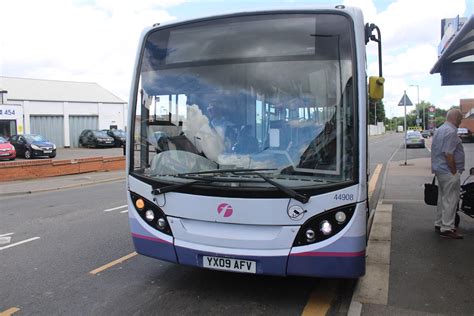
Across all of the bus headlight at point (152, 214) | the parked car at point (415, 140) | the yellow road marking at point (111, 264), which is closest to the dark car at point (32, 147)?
the yellow road marking at point (111, 264)

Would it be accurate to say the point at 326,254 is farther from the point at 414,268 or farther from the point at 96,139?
the point at 96,139

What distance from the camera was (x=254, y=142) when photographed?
421cm

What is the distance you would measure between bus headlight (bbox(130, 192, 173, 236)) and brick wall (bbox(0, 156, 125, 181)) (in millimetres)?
13410

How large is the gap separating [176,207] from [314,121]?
58.1 inches

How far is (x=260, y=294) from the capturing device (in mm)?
4492

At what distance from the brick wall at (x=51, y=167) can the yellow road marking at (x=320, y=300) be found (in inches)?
566

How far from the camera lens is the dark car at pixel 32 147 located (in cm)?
2658

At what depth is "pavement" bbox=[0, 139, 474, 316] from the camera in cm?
405

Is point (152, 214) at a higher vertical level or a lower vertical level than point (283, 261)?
higher

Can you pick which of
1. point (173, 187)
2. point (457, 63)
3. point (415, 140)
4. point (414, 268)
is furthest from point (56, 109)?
point (414, 268)

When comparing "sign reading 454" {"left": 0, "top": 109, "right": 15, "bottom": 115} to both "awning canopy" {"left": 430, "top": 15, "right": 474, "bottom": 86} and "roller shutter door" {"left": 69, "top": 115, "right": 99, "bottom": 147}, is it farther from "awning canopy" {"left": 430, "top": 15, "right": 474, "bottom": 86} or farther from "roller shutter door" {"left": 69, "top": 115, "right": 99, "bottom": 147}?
"awning canopy" {"left": 430, "top": 15, "right": 474, "bottom": 86}

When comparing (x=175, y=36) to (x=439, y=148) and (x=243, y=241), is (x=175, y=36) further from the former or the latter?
(x=439, y=148)

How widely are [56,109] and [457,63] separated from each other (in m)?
35.5

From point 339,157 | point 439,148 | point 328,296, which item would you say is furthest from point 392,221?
point 339,157
